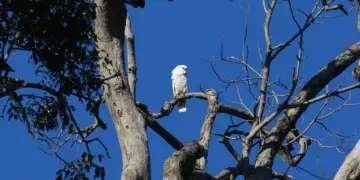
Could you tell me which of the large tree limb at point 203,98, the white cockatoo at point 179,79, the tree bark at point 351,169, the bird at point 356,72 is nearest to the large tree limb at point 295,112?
the bird at point 356,72

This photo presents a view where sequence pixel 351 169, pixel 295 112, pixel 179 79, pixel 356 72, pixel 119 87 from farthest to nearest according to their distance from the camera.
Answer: pixel 179 79 → pixel 119 87 → pixel 295 112 → pixel 356 72 → pixel 351 169

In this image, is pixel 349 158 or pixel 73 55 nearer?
pixel 349 158

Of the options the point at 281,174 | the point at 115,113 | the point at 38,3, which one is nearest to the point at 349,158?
the point at 281,174

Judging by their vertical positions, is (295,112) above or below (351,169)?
above

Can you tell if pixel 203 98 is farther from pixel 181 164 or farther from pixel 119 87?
pixel 181 164

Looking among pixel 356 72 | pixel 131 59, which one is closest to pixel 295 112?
pixel 356 72

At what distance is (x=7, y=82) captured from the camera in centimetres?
655

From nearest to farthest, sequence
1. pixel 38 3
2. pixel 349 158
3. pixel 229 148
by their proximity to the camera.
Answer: pixel 349 158 < pixel 38 3 < pixel 229 148

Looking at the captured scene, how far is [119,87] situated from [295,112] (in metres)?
1.32

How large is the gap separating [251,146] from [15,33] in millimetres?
1828

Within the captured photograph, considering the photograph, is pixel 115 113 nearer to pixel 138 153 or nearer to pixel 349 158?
pixel 138 153

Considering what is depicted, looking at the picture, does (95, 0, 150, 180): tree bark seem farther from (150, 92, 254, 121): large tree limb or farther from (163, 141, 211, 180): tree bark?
(150, 92, 254, 121): large tree limb

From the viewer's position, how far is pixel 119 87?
691 cm

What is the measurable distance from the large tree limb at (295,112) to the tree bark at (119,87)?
2.70 feet
